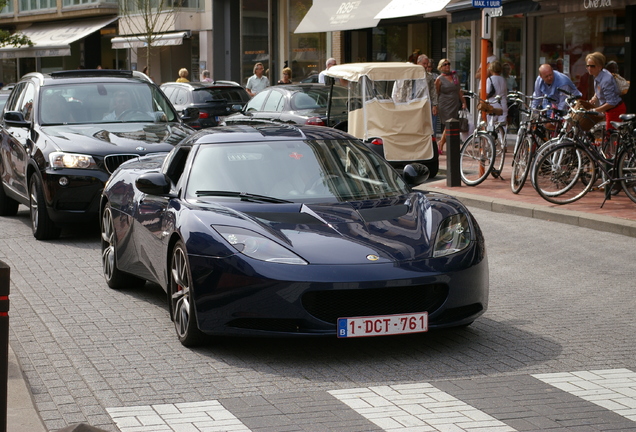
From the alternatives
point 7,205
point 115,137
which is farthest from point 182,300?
point 7,205

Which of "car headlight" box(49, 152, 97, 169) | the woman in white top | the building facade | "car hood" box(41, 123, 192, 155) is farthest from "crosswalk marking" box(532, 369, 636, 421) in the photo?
the building facade

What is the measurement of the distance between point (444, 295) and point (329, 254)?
771mm

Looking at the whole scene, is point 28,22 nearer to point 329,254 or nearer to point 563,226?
point 563,226

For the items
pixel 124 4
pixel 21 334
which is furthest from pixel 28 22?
pixel 21 334

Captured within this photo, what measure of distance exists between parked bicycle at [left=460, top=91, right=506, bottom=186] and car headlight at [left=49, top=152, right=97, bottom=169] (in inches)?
260

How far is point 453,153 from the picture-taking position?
15.9 metres

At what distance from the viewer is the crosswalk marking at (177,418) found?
4957 mm

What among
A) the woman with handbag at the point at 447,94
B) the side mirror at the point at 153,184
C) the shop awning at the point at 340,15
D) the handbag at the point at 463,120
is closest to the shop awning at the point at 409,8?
the shop awning at the point at 340,15

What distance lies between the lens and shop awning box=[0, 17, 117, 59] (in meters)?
48.8

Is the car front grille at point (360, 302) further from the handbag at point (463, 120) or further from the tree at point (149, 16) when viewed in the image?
the tree at point (149, 16)

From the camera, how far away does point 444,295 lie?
6391 mm

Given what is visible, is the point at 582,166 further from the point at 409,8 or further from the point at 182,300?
the point at 409,8

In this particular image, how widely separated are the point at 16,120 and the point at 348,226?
6990 mm

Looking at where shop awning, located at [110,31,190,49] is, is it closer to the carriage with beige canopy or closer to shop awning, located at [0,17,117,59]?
shop awning, located at [0,17,117,59]
